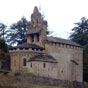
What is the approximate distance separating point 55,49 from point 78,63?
7562 millimetres

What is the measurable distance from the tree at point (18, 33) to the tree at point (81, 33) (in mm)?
13574

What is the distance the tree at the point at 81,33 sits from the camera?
10081cm

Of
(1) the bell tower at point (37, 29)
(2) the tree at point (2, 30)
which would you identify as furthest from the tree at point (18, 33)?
(1) the bell tower at point (37, 29)

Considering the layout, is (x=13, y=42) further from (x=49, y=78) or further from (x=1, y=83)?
(x=1, y=83)

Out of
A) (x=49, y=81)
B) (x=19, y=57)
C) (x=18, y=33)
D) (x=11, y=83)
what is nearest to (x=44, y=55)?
(x=19, y=57)

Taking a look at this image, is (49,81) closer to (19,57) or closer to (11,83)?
(19,57)

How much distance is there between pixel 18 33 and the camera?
313 ft

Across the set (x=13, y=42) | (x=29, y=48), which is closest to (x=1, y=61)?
(x=29, y=48)

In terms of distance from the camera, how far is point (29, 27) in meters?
76.7

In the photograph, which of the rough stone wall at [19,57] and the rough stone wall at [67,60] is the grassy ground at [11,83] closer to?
the rough stone wall at [19,57]

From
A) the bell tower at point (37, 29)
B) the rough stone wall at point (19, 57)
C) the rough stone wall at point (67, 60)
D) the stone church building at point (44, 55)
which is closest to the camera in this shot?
the stone church building at point (44, 55)

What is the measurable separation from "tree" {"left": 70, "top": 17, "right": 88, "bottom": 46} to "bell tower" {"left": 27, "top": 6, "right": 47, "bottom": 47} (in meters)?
26.3

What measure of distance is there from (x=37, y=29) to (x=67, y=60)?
826 cm

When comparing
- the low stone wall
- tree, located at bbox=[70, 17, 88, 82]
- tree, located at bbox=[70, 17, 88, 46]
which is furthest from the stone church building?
tree, located at bbox=[70, 17, 88, 46]
